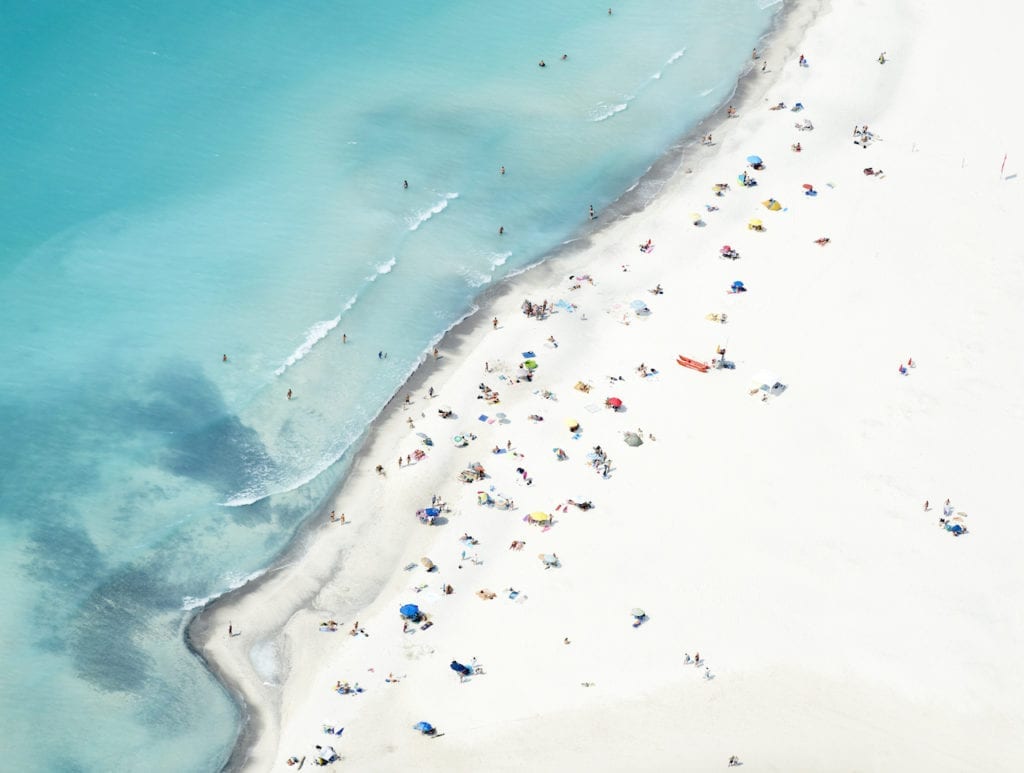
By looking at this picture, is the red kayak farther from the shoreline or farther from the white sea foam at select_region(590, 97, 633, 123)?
the white sea foam at select_region(590, 97, 633, 123)

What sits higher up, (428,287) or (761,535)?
(428,287)

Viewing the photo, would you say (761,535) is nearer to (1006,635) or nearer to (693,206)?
(1006,635)

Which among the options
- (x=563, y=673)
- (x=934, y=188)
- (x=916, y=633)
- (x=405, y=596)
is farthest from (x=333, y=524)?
(x=934, y=188)

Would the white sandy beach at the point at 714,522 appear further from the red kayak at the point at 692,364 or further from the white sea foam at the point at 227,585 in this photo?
the white sea foam at the point at 227,585

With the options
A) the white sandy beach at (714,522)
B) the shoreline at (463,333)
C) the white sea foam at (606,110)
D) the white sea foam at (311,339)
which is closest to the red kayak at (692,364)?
the white sandy beach at (714,522)

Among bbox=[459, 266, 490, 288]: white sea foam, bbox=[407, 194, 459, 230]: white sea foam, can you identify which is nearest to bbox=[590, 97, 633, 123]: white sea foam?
bbox=[407, 194, 459, 230]: white sea foam

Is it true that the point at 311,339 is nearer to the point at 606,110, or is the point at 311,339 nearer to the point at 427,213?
the point at 427,213

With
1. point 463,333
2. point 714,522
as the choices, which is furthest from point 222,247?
point 714,522
